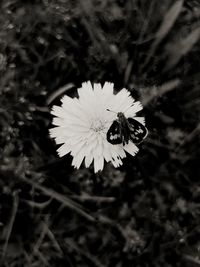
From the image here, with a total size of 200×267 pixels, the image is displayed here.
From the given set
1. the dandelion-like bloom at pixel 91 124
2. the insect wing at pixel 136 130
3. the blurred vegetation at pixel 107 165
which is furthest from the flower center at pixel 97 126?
the blurred vegetation at pixel 107 165

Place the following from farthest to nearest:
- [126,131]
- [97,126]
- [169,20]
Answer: [169,20]
[97,126]
[126,131]

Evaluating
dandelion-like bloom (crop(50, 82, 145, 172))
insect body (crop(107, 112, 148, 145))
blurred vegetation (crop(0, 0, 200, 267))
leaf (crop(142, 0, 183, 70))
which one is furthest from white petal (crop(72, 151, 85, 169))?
leaf (crop(142, 0, 183, 70))

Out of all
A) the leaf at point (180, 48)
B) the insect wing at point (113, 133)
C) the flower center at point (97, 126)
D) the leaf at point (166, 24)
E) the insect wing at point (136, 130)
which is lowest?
the insect wing at point (136, 130)

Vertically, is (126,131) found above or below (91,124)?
below

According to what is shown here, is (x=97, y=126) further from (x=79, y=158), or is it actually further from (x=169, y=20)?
(x=169, y=20)

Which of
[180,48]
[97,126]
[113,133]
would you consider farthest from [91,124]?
[180,48]

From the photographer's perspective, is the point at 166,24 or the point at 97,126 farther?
the point at 166,24

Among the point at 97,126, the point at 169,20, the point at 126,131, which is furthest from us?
the point at 169,20

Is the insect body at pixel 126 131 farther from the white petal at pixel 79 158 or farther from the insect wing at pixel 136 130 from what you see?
the white petal at pixel 79 158

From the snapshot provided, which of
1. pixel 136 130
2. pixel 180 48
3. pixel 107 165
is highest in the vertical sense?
pixel 180 48
